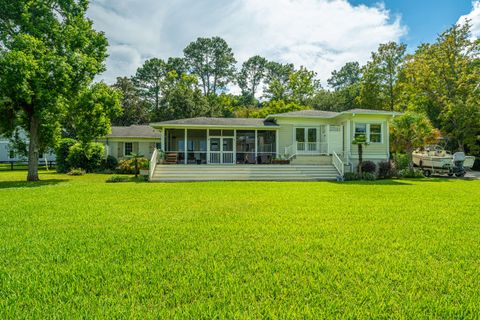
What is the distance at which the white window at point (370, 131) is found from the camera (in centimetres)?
1900

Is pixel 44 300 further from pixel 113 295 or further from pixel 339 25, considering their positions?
pixel 339 25

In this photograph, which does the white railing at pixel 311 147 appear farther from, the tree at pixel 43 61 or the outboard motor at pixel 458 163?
the tree at pixel 43 61

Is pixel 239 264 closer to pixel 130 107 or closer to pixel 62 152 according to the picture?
pixel 62 152

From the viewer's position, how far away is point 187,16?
15570mm

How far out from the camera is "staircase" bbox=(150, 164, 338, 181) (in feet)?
52.1

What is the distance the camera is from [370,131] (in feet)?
62.9

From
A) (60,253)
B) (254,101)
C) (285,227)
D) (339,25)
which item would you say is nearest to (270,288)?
(285,227)

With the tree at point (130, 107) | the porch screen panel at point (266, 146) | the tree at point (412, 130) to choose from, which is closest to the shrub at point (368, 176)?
the tree at point (412, 130)

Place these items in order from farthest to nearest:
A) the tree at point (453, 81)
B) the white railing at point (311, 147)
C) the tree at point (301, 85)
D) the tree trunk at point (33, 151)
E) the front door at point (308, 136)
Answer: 1. the tree at point (301, 85)
2. the tree at point (453, 81)
3. the front door at point (308, 136)
4. the white railing at point (311, 147)
5. the tree trunk at point (33, 151)

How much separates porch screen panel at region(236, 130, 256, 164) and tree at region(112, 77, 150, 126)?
82.8 feet

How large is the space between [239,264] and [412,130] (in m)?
18.4

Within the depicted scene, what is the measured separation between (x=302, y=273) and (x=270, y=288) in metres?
0.55

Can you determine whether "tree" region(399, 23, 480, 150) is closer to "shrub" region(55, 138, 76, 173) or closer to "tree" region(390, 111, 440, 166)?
"tree" region(390, 111, 440, 166)

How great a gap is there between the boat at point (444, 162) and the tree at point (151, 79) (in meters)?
38.3
